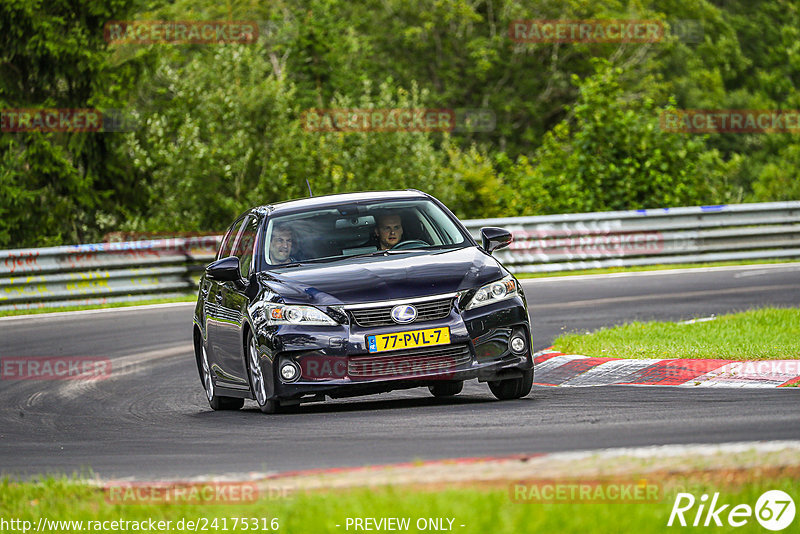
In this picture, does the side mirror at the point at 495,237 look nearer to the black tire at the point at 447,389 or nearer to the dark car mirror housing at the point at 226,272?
the black tire at the point at 447,389

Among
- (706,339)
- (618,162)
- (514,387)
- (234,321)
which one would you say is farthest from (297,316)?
Answer: (618,162)

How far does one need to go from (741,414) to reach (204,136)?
74.7 ft

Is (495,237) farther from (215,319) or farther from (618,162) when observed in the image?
(618,162)

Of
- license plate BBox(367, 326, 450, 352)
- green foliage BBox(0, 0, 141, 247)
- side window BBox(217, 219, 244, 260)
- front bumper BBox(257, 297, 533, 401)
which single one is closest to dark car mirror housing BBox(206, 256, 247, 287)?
front bumper BBox(257, 297, 533, 401)

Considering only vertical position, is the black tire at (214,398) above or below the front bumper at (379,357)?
below

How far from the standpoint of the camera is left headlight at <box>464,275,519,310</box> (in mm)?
9312

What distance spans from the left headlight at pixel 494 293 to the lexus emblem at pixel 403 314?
0.38 meters

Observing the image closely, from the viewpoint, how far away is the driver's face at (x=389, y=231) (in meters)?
10.4

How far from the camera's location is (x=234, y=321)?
10.4m

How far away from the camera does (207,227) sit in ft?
95.9

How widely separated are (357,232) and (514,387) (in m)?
1.75

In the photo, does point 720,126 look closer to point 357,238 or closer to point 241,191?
point 241,191

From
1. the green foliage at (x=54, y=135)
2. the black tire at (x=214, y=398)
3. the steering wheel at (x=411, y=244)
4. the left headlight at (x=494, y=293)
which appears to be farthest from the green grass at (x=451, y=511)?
the green foliage at (x=54, y=135)

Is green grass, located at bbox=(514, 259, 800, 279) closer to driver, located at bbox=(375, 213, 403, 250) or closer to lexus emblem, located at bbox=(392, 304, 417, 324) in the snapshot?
driver, located at bbox=(375, 213, 403, 250)
